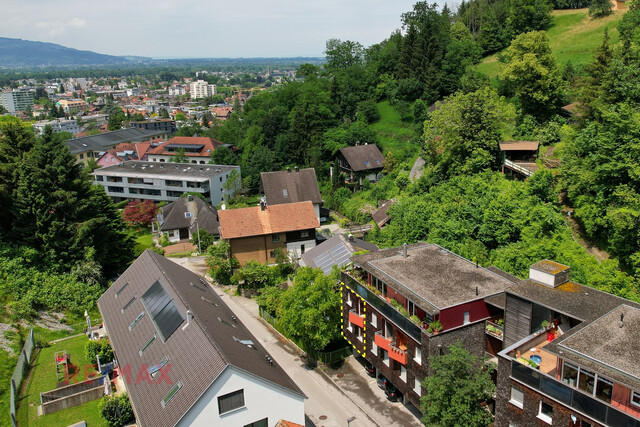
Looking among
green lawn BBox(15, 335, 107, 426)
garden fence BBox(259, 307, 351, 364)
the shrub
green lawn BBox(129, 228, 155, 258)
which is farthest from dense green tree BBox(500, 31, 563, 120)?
green lawn BBox(15, 335, 107, 426)

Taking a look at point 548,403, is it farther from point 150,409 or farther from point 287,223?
point 287,223

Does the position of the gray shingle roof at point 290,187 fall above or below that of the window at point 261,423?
above

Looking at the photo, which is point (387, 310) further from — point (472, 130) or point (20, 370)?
point (472, 130)

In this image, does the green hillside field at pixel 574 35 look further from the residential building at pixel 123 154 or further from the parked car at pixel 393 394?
the residential building at pixel 123 154

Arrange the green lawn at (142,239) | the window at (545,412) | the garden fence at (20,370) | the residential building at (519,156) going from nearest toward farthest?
the window at (545,412) → the garden fence at (20,370) → the residential building at (519,156) → the green lawn at (142,239)

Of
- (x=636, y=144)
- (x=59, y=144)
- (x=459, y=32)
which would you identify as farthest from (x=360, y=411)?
(x=459, y=32)

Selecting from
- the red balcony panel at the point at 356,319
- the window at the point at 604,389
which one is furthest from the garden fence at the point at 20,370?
the window at the point at 604,389
